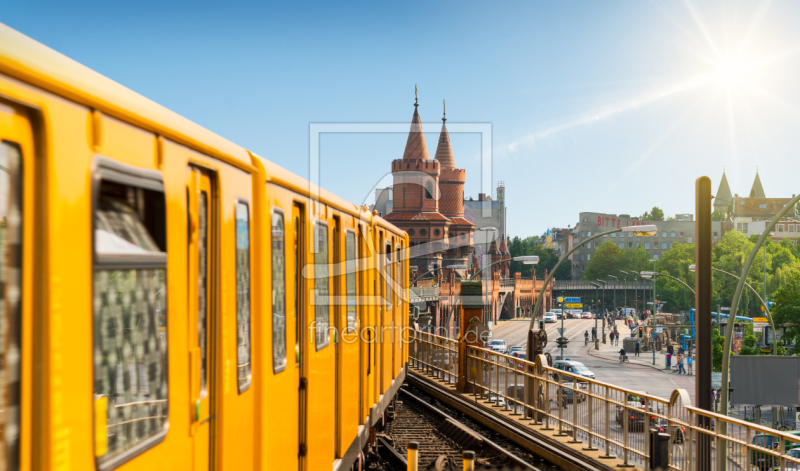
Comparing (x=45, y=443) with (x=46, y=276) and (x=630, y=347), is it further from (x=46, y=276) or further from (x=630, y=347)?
(x=630, y=347)

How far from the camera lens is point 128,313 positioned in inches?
103

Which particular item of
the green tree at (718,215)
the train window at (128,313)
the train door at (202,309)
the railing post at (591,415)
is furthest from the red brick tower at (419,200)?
the train window at (128,313)

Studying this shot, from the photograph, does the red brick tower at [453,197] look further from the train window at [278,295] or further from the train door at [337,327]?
the train window at [278,295]

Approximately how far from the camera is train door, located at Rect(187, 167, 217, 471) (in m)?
3.28

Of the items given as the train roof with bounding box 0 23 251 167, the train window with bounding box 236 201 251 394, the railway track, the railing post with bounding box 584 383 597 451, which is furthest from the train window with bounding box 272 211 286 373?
the railing post with bounding box 584 383 597 451

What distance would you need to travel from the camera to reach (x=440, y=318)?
8375cm

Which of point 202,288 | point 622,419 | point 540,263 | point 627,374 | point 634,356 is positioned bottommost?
point 634,356

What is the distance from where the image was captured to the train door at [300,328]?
5.41 meters

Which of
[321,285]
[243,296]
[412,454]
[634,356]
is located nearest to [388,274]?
[412,454]

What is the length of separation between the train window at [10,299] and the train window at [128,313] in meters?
0.40

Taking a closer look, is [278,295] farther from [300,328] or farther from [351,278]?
[351,278]

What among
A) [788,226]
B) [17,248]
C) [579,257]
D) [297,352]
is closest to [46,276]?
[17,248]

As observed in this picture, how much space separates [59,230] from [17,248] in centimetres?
17

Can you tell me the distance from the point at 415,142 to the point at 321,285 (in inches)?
3553
